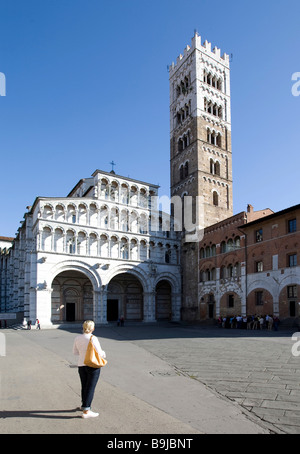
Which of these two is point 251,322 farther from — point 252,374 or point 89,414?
point 89,414

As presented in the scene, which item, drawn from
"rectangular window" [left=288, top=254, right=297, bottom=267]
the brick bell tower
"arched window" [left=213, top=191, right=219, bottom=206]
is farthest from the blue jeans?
"arched window" [left=213, top=191, right=219, bottom=206]

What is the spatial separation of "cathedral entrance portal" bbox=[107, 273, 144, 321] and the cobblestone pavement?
24652 mm

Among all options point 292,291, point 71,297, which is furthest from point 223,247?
point 71,297

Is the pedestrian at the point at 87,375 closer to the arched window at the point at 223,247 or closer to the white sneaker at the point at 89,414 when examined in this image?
the white sneaker at the point at 89,414

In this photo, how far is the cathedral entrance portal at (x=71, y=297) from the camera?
37.2m

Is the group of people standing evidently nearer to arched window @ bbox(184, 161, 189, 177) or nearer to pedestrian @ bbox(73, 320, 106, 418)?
arched window @ bbox(184, 161, 189, 177)

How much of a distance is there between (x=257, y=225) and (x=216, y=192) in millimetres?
11307

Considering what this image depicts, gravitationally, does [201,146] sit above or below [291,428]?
above

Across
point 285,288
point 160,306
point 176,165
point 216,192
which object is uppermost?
point 176,165

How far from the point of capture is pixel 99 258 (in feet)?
118

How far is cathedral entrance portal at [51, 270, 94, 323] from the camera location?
3722 centimetres

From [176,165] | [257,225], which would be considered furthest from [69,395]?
[176,165]
